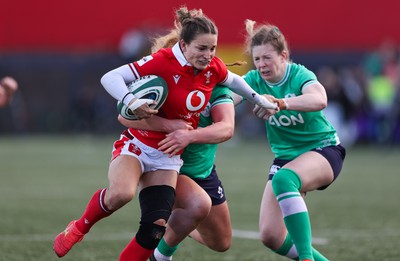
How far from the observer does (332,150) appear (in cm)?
662

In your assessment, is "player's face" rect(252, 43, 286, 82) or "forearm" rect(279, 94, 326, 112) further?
"player's face" rect(252, 43, 286, 82)

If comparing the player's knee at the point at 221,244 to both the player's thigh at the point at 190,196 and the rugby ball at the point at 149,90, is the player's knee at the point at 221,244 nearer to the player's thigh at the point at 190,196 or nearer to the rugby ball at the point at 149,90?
the player's thigh at the point at 190,196

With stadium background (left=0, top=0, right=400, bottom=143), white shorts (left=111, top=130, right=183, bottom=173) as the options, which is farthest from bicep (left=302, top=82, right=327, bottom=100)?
stadium background (left=0, top=0, right=400, bottom=143)

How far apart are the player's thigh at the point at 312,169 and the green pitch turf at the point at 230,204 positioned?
98 cm

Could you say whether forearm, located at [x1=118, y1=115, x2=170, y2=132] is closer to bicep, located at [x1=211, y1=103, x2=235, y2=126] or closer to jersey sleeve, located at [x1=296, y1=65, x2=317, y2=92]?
bicep, located at [x1=211, y1=103, x2=235, y2=126]

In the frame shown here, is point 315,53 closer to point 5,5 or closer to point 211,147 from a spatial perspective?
point 5,5

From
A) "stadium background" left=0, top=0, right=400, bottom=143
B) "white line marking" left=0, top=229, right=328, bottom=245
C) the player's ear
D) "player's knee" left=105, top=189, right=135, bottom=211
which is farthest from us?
"stadium background" left=0, top=0, right=400, bottom=143

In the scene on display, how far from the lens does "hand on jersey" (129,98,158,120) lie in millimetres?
5633

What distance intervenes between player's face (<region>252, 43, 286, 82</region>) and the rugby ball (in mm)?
873

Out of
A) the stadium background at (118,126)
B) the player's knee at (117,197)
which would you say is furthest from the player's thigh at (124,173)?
the stadium background at (118,126)

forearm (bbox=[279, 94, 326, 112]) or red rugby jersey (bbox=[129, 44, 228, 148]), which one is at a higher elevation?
red rugby jersey (bbox=[129, 44, 228, 148])

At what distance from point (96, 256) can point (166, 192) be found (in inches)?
61.0

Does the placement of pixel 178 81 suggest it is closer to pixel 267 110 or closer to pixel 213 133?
pixel 213 133

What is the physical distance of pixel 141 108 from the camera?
18.5ft
